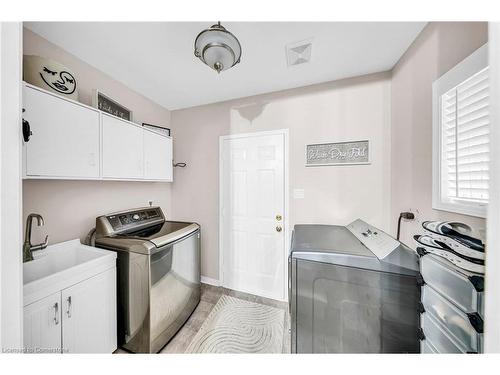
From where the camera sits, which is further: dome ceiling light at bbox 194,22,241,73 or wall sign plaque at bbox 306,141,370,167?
wall sign plaque at bbox 306,141,370,167

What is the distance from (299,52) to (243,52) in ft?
1.57

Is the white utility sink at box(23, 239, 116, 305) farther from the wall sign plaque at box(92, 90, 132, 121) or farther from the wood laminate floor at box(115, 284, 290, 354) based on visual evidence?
the wall sign plaque at box(92, 90, 132, 121)

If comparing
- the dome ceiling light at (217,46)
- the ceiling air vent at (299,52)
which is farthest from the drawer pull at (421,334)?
the ceiling air vent at (299,52)

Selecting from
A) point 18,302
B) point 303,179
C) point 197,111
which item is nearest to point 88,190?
point 18,302

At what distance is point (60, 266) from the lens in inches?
53.7

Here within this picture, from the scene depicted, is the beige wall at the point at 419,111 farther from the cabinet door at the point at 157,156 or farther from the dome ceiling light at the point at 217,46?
the cabinet door at the point at 157,156

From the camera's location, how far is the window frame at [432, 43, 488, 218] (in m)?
0.73

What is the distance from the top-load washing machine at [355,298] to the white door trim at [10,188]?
1116mm

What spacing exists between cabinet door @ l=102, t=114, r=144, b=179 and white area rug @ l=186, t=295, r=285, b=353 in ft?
5.61

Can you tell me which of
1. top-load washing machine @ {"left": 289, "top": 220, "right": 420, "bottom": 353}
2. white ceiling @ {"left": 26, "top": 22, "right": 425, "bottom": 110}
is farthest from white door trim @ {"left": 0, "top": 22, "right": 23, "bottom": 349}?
top-load washing machine @ {"left": 289, "top": 220, "right": 420, "bottom": 353}


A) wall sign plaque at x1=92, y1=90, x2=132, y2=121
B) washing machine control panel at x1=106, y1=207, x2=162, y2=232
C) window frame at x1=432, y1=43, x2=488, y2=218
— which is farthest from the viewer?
washing machine control panel at x1=106, y1=207, x2=162, y2=232

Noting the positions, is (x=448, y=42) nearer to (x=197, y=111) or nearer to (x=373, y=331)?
(x=373, y=331)
